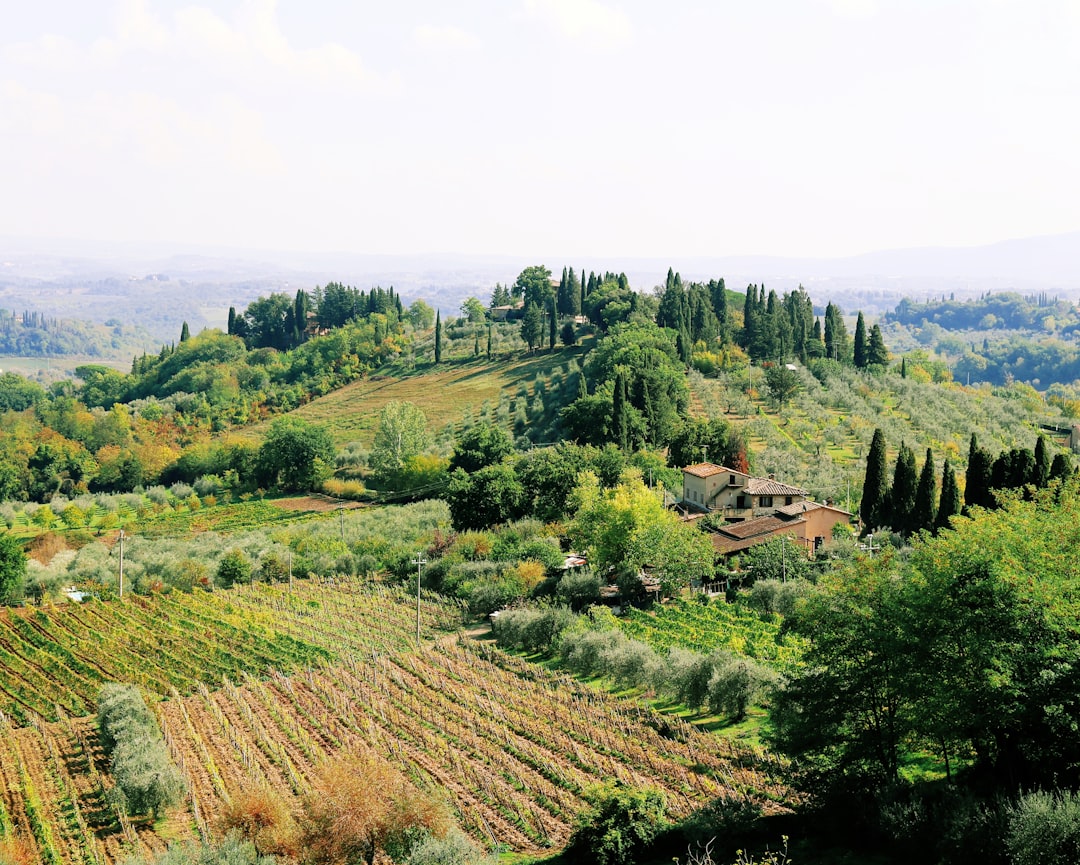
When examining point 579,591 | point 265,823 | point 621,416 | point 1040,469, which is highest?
point 1040,469

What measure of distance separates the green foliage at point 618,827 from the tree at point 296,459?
58.8 meters

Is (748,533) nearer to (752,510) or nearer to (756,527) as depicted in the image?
(756,527)

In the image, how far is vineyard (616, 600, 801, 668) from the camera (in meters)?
31.8

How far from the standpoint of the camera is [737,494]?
51969 mm

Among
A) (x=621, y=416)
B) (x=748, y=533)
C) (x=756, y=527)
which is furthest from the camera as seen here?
(x=621, y=416)

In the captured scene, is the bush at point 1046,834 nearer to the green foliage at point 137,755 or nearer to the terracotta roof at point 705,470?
the green foliage at point 137,755

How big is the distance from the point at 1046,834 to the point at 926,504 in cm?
3306

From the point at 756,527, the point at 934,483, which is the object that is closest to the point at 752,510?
the point at 756,527

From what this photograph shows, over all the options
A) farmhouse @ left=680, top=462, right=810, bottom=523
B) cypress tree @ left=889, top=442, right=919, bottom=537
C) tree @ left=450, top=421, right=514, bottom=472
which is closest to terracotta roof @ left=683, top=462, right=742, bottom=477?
farmhouse @ left=680, top=462, right=810, bottom=523

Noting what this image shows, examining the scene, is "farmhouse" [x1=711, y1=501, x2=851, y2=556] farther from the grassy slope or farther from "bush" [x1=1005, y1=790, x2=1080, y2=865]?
the grassy slope

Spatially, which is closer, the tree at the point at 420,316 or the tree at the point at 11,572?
the tree at the point at 11,572

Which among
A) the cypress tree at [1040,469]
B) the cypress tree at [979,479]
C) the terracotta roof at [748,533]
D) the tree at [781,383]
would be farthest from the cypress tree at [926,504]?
the tree at [781,383]

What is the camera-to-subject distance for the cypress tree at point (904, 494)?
47844mm

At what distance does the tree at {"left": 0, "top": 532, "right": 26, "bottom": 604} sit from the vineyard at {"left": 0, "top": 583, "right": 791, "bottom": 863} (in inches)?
180
